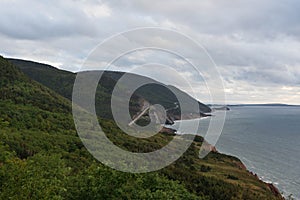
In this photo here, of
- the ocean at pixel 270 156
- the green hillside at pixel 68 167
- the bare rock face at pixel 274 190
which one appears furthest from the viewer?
the ocean at pixel 270 156

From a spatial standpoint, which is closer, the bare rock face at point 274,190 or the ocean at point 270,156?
the bare rock face at point 274,190

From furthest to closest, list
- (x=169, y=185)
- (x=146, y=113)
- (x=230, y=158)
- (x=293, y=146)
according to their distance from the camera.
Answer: (x=146, y=113) → (x=293, y=146) → (x=230, y=158) → (x=169, y=185)

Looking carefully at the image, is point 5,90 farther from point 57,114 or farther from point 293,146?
point 293,146

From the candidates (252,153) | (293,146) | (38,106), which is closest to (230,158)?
(252,153)

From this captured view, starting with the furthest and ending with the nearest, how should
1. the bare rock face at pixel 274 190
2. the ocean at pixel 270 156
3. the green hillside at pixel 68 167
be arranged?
the ocean at pixel 270 156 → the bare rock face at pixel 274 190 → the green hillside at pixel 68 167

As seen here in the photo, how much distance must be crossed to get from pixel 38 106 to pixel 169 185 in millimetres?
88393

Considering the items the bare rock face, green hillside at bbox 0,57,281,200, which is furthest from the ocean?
green hillside at bbox 0,57,281,200

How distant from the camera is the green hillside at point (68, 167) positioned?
67.2 feet

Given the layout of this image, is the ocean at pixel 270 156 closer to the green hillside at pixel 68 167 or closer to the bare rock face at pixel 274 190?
the bare rock face at pixel 274 190

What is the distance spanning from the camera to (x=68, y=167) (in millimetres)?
34750

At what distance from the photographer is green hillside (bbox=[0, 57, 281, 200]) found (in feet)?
67.2

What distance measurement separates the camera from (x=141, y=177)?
75.2 ft

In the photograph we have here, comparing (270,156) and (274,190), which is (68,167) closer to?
(274,190)

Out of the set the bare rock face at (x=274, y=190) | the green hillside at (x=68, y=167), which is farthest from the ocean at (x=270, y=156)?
the green hillside at (x=68, y=167)
